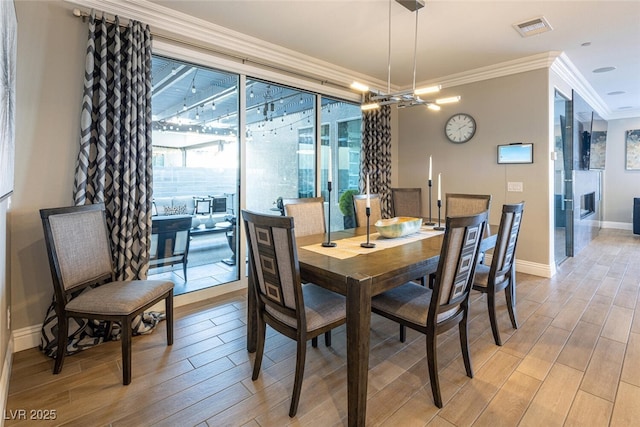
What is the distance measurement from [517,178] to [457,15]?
2213mm

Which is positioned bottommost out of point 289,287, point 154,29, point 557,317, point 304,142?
point 557,317

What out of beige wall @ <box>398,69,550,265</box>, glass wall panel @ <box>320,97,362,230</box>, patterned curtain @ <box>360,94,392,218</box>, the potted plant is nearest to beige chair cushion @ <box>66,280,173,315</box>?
glass wall panel @ <box>320,97,362,230</box>

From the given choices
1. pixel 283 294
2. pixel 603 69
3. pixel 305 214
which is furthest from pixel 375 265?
pixel 603 69

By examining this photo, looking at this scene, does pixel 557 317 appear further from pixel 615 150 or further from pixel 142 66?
pixel 615 150

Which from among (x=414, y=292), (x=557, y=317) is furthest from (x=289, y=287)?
(x=557, y=317)

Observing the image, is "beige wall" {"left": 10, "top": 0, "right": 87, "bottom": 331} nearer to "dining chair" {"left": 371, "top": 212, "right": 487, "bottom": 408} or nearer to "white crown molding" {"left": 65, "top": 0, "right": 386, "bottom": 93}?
"white crown molding" {"left": 65, "top": 0, "right": 386, "bottom": 93}

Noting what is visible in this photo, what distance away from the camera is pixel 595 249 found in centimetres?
547

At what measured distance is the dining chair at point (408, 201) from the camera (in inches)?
182

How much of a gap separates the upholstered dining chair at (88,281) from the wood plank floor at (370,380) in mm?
195

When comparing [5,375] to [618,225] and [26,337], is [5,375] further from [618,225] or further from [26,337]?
[618,225]

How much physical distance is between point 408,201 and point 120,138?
3.49 metres

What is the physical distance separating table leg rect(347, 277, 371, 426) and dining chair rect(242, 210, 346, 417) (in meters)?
0.25

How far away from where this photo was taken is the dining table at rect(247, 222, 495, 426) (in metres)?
1.58

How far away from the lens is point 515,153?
13.6ft
